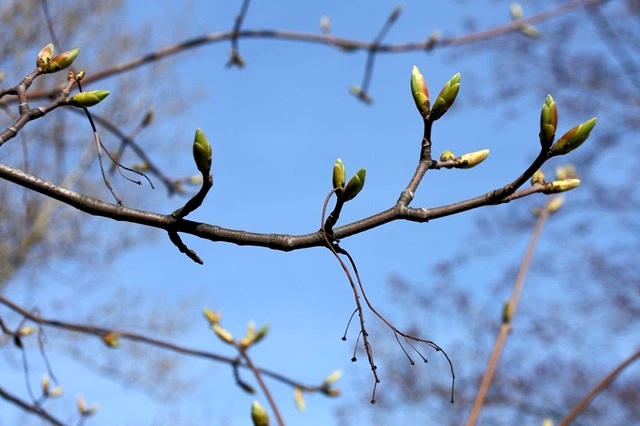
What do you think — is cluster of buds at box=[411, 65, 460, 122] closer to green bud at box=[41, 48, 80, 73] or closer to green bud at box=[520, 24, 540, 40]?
green bud at box=[41, 48, 80, 73]

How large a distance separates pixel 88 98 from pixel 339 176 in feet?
0.97

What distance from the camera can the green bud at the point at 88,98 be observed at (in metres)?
0.85

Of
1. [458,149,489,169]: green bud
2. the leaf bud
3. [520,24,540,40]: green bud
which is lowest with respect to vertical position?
[458,149,489,169]: green bud

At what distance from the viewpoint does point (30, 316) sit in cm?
180

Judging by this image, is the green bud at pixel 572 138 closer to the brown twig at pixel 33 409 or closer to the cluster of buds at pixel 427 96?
the cluster of buds at pixel 427 96

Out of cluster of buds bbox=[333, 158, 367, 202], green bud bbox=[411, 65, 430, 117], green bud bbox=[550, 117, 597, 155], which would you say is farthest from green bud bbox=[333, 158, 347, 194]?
green bud bbox=[550, 117, 597, 155]

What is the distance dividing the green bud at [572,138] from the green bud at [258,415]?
0.48 m

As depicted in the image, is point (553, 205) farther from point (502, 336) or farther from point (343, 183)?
point (343, 183)

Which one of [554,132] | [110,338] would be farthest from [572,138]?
[110,338]

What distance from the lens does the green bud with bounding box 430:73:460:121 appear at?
2.62ft

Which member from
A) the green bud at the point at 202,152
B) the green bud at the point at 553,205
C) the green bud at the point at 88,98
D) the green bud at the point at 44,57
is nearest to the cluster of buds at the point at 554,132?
the green bud at the point at 202,152

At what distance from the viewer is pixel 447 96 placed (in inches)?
31.5

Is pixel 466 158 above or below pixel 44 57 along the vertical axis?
below

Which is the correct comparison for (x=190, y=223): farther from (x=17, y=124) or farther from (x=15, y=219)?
(x=15, y=219)
